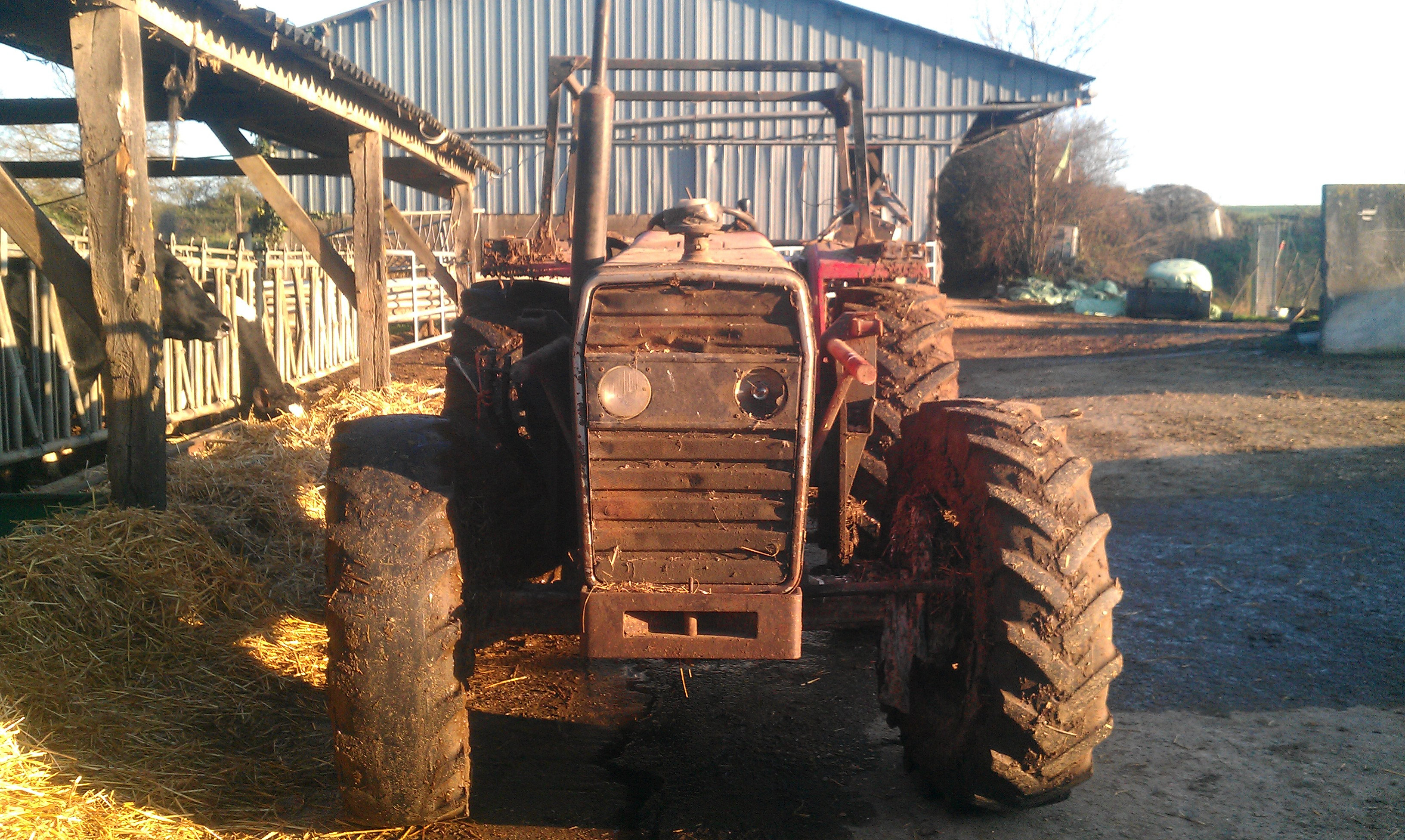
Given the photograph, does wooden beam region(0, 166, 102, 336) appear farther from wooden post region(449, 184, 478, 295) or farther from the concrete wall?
the concrete wall

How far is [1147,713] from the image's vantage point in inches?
156

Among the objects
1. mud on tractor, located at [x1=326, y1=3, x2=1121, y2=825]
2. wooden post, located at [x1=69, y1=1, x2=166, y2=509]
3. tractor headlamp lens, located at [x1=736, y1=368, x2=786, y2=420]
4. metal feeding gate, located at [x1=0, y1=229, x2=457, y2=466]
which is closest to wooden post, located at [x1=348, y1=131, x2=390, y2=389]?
metal feeding gate, located at [x1=0, y1=229, x2=457, y2=466]

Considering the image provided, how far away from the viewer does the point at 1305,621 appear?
15.8 feet

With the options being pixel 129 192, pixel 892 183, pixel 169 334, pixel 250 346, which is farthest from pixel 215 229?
pixel 129 192

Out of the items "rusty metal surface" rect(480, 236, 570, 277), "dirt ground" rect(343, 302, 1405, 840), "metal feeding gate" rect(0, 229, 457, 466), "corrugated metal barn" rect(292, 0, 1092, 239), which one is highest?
"corrugated metal barn" rect(292, 0, 1092, 239)

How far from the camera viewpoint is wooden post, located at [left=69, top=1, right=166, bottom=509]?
15.1 feet

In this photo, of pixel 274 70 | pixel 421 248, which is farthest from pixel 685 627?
pixel 421 248

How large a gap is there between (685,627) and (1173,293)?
20.1 m

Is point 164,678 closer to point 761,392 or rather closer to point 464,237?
point 761,392

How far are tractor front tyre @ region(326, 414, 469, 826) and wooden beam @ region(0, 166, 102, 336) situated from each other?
8.98 ft

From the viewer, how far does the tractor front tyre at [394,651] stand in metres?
2.71

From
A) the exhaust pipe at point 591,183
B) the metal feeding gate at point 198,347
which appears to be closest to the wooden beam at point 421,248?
the metal feeding gate at point 198,347

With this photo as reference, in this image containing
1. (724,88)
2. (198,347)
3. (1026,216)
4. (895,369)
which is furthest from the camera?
(1026,216)

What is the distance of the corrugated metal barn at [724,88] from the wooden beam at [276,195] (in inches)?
401
